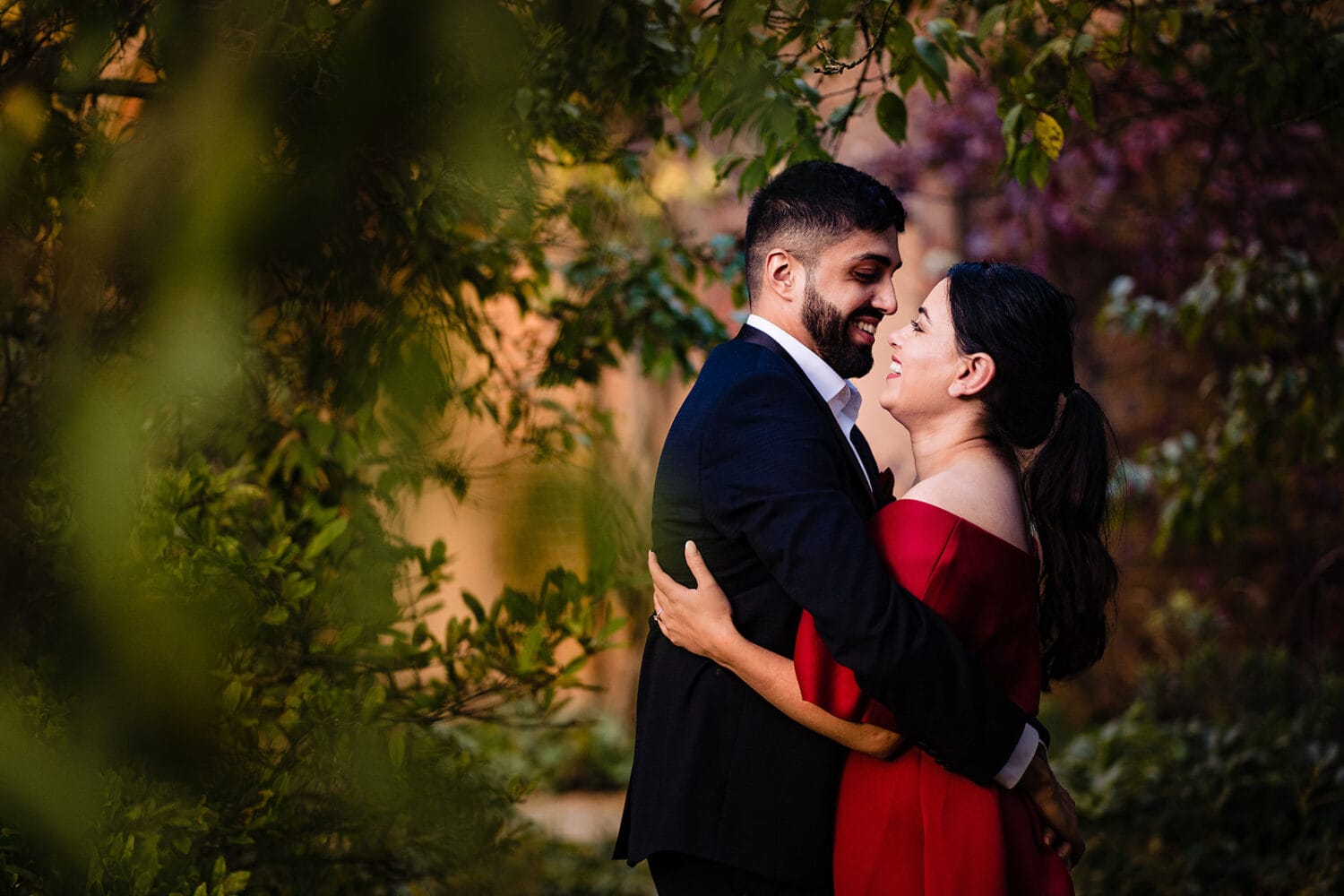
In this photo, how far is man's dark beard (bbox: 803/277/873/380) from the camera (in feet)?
7.88

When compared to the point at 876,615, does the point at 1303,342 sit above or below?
above

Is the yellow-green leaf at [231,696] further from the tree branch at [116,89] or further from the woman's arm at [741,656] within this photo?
the tree branch at [116,89]

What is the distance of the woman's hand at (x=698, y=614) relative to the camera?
2.19 metres

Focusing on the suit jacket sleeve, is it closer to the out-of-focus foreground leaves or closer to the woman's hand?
the woman's hand

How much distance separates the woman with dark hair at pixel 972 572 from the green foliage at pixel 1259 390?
108 inches

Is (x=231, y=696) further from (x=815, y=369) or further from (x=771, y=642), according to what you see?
(x=815, y=369)

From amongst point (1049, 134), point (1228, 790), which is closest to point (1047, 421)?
point (1049, 134)

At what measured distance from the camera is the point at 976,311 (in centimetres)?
235

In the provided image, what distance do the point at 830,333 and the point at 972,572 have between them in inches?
22.3

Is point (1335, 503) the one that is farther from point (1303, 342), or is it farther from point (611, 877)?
point (611, 877)

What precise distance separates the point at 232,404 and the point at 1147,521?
595cm

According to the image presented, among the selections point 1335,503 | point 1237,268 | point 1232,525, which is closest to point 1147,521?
point 1335,503

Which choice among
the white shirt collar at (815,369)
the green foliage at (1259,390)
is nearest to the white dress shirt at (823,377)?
the white shirt collar at (815,369)

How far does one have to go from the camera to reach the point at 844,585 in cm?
195
